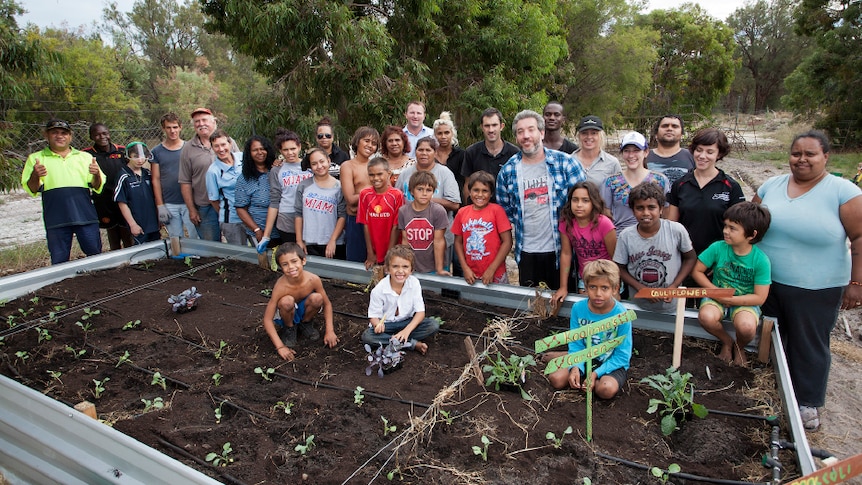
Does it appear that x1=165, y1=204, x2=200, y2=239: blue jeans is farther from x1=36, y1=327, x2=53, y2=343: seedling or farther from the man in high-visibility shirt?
x1=36, y1=327, x2=53, y2=343: seedling

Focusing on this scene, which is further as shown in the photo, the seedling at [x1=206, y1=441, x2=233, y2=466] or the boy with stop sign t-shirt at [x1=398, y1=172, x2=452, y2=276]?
the boy with stop sign t-shirt at [x1=398, y1=172, x2=452, y2=276]

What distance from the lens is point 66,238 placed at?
18.3 ft

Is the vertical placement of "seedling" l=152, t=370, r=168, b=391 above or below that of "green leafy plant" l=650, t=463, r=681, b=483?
above

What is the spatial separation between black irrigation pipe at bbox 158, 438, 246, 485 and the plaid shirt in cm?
276

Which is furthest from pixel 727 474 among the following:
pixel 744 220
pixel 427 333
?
pixel 427 333

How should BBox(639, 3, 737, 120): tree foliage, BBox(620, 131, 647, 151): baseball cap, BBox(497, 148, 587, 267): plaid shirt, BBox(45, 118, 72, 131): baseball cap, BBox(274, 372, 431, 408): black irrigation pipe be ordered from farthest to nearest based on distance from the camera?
1. BBox(639, 3, 737, 120): tree foliage
2. BBox(45, 118, 72, 131): baseball cap
3. BBox(497, 148, 587, 267): plaid shirt
4. BBox(620, 131, 647, 151): baseball cap
5. BBox(274, 372, 431, 408): black irrigation pipe

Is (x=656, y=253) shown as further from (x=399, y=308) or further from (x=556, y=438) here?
(x=399, y=308)

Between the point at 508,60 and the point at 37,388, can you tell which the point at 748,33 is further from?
the point at 37,388

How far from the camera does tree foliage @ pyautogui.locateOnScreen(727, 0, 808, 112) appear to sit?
41.5 meters

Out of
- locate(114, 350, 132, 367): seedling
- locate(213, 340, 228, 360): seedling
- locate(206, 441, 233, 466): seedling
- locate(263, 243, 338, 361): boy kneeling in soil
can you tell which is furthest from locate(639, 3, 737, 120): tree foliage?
locate(206, 441, 233, 466): seedling

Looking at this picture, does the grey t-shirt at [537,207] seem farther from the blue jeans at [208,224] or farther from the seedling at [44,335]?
the seedling at [44,335]

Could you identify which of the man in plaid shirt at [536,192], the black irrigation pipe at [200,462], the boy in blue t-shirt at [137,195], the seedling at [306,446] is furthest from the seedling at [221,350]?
the boy in blue t-shirt at [137,195]

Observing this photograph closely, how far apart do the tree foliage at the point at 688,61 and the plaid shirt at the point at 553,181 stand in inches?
1028

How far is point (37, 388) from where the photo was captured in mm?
3211
